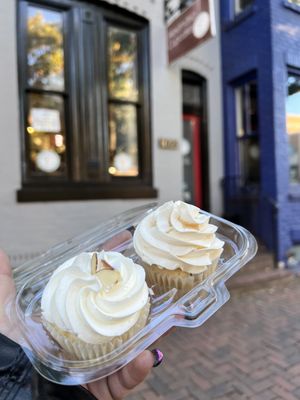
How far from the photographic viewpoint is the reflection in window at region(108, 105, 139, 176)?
5074mm

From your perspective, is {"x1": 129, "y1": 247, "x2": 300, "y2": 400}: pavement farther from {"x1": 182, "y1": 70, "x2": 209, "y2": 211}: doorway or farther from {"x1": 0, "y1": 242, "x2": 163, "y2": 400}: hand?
{"x1": 182, "y1": 70, "x2": 209, "y2": 211}: doorway

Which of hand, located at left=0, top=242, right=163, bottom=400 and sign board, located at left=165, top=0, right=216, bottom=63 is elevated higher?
sign board, located at left=165, top=0, right=216, bottom=63

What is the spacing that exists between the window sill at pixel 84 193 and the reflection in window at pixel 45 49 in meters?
1.35

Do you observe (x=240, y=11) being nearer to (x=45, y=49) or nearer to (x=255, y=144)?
(x=255, y=144)

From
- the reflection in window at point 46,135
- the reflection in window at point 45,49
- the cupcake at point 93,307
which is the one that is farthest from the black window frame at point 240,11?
→ the cupcake at point 93,307

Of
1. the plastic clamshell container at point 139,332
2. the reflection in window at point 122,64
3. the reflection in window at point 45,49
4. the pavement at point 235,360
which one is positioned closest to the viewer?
the plastic clamshell container at point 139,332

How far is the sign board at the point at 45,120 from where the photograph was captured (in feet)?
14.6

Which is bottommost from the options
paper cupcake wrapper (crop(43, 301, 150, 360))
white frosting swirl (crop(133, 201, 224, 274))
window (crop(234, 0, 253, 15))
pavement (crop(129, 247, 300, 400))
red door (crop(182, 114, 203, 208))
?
pavement (crop(129, 247, 300, 400))

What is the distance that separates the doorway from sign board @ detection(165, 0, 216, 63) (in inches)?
47.9

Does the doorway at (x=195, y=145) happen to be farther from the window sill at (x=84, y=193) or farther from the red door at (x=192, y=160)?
the window sill at (x=84, y=193)

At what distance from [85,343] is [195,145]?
18.4 feet

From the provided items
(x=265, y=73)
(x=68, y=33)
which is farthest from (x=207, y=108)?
(x=68, y=33)

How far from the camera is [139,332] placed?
3.59 feet

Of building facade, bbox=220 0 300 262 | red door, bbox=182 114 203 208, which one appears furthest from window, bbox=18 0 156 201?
building facade, bbox=220 0 300 262
